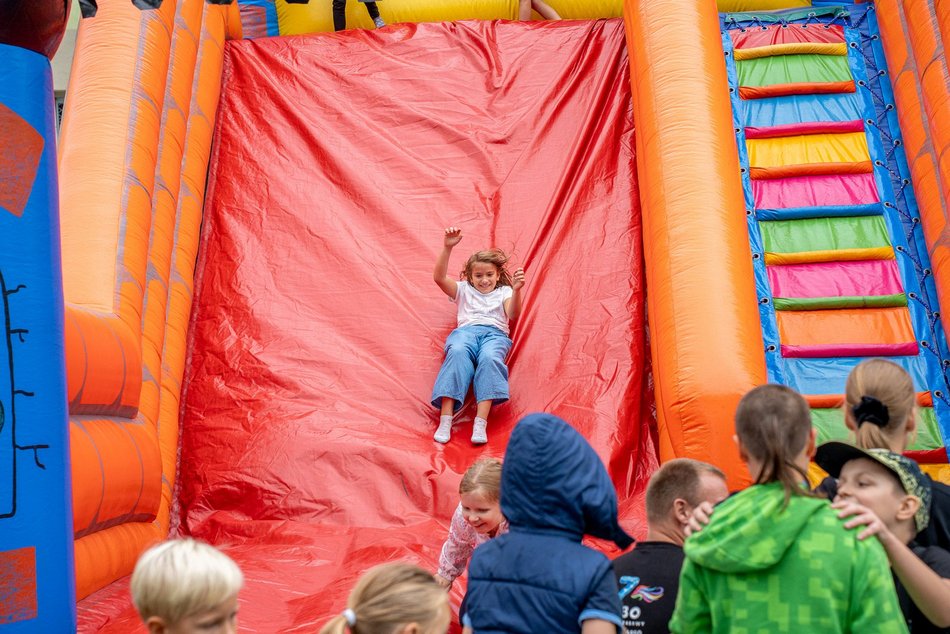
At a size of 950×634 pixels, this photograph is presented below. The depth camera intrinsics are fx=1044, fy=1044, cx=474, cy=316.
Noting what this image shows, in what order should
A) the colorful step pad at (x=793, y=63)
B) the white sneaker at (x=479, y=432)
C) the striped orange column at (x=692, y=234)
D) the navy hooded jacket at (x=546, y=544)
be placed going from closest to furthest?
the navy hooded jacket at (x=546, y=544) < the striped orange column at (x=692, y=234) < the white sneaker at (x=479, y=432) < the colorful step pad at (x=793, y=63)

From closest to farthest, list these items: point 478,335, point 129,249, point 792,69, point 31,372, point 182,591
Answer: point 182,591 → point 31,372 → point 129,249 → point 478,335 → point 792,69

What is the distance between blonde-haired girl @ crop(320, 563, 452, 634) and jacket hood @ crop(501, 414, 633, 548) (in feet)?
0.95

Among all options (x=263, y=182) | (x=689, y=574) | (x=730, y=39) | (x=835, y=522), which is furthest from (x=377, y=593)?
(x=730, y=39)

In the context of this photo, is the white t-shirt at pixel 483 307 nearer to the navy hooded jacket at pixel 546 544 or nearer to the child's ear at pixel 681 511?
the child's ear at pixel 681 511

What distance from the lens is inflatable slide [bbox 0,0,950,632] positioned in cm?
321

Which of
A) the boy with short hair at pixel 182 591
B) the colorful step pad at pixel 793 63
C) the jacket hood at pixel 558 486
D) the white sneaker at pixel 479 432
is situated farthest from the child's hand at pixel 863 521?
the colorful step pad at pixel 793 63

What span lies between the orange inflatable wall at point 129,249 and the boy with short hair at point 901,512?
191 centimetres

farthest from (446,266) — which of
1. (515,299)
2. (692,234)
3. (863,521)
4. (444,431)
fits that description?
(863,521)

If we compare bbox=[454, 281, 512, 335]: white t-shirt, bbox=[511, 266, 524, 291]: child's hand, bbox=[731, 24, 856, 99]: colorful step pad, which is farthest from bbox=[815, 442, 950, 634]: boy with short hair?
bbox=[731, 24, 856, 99]: colorful step pad

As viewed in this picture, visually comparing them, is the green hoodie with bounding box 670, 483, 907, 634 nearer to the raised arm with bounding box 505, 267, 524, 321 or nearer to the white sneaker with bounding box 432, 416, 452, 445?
the white sneaker with bounding box 432, 416, 452, 445

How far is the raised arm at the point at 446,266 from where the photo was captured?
393cm

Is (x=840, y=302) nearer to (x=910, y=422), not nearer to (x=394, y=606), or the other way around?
(x=910, y=422)

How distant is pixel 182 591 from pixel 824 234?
10.2 ft

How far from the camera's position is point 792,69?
14.7ft
